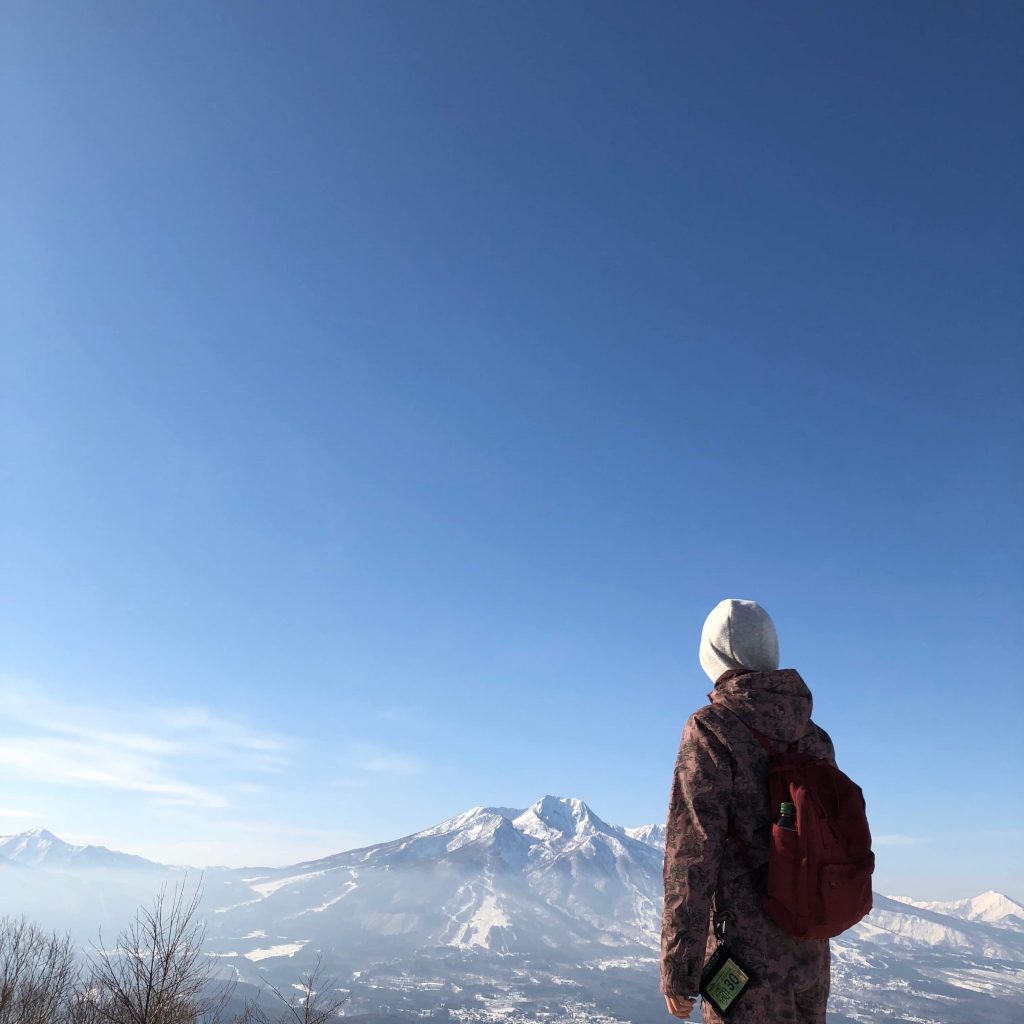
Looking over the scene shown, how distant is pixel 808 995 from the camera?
3299 millimetres

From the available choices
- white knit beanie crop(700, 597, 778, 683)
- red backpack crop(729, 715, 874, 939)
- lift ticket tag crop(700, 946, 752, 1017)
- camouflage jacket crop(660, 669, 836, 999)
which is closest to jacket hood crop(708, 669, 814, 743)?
camouflage jacket crop(660, 669, 836, 999)

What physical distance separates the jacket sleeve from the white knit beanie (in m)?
0.39

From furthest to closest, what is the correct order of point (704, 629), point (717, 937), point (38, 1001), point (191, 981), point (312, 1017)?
point (38, 1001), point (312, 1017), point (191, 981), point (704, 629), point (717, 937)

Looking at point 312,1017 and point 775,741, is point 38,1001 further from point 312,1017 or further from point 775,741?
point 775,741

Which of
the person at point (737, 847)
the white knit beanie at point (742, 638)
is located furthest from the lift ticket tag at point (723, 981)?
the white knit beanie at point (742, 638)

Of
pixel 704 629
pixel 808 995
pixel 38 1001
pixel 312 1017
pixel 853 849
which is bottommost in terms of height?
pixel 38 1001

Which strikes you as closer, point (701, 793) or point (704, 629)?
point (701, 793)

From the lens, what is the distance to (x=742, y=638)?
12.2 ft

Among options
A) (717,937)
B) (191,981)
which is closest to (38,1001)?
(191,981)

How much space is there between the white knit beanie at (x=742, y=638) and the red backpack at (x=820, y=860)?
0.59 meters

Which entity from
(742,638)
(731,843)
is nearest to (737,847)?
(731,843)

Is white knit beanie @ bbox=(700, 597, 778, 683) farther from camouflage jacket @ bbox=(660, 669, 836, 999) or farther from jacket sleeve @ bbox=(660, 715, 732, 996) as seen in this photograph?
jacket sleeve @ bbox=(660, 715, 732, 996)

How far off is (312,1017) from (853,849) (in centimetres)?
2526

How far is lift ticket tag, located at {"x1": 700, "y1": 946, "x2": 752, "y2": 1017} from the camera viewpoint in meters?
3.16
